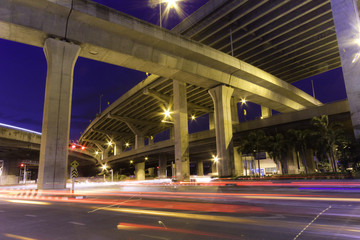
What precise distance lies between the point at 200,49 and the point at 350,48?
13.4 metres

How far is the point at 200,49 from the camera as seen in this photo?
27.2 meters

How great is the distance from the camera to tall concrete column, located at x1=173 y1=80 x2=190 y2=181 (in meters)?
32.9

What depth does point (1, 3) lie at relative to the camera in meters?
17.7

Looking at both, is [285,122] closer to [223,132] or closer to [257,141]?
[257,141]

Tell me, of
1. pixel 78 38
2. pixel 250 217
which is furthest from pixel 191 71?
pixel 250 217

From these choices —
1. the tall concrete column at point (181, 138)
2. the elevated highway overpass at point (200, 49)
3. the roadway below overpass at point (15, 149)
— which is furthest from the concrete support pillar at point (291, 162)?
the roadway below overpass at point (15, 149)

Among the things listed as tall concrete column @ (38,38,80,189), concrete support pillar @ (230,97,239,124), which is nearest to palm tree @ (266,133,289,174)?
concrete support pillar @ (230,97,239,124)

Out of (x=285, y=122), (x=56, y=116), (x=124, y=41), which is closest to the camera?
(x=56, y=116)

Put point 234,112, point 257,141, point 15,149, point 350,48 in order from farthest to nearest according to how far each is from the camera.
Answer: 1. point 15,149
2. point 234,112
3. point 257,141
4. point 350,48

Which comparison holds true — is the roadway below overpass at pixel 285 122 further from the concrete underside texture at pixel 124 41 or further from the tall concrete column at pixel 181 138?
the tall concrete column at pixel 181 138

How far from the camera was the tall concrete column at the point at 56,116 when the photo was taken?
1748 centimetres

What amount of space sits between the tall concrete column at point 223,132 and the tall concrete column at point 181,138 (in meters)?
4.42

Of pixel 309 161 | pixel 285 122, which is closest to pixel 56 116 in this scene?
pixel 285 122

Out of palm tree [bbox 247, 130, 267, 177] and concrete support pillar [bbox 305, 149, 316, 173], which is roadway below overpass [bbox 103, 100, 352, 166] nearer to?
palm tree [bbox 247, 130, 267, 177]
